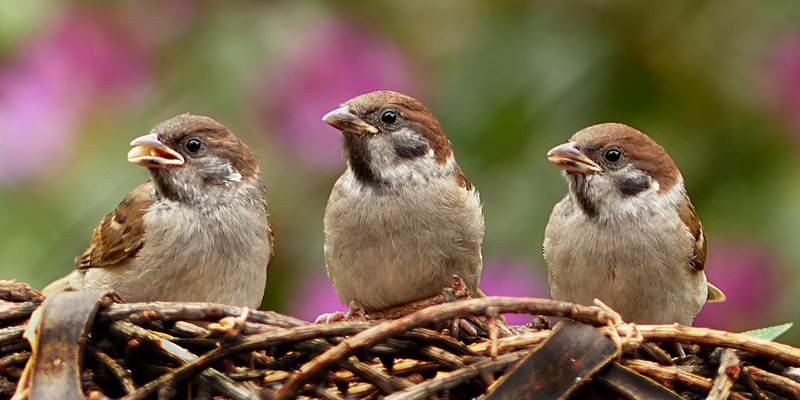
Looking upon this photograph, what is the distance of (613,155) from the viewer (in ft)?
8.58

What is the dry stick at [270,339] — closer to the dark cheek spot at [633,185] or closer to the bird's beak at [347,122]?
the bird's beak at [347,122]

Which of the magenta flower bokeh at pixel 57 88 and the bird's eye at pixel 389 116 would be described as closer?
the bird's eye at pixel 389 116

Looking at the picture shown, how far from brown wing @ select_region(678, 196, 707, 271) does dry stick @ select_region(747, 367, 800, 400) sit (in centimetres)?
95

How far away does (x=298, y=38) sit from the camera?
10.8 ft

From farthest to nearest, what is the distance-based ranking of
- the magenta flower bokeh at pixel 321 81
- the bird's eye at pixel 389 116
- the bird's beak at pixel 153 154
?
the magenta flower bokeh at pixel 321 81 < the bird's eye at pixel 389 116 < the bird's beak at pixel 153 154

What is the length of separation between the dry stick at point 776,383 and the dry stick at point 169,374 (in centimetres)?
79

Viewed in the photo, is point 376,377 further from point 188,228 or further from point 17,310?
point 188,228

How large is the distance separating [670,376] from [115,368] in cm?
85

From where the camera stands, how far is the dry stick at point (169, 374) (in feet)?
5.01

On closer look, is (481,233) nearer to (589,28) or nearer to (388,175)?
(388,175)

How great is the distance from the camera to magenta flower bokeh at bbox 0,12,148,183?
3164 mm

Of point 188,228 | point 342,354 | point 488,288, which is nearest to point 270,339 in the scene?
point 342,354

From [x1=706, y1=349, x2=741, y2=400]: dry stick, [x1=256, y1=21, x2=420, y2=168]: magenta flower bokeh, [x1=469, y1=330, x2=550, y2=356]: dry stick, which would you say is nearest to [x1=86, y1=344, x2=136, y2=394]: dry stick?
[x1=469, y1=330, x2=550, y2=356]: dry stick

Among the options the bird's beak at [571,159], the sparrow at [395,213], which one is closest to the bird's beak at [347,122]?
the sparrow at [395,213]
